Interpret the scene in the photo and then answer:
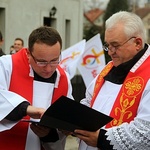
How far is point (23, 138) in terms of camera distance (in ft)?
11.0

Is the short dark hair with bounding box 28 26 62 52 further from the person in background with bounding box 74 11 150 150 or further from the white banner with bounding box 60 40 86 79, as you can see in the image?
the white banner with bounding box 60 40 86 79

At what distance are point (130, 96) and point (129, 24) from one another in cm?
47

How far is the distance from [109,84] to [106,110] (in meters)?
0.21

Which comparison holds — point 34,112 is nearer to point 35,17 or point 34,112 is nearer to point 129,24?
point 129,24

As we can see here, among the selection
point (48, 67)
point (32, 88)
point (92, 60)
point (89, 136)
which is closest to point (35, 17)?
point (92, 60)

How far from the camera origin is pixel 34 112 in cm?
304

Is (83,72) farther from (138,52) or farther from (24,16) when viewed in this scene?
(24,16)

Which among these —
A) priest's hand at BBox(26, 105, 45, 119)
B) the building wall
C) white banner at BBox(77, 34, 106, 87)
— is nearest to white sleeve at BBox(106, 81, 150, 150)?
priest's hand at BBox(26, 105, 45, 119)

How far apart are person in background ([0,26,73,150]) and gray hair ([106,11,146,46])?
0.42m

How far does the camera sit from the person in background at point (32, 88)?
10.4 feet

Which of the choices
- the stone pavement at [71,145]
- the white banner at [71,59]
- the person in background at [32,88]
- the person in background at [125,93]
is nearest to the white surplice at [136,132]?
the person in background at [125,93]

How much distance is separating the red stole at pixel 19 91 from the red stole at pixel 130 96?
53cm

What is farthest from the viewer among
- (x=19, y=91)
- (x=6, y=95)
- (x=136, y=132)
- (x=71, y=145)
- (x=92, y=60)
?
(x=92, y=60)

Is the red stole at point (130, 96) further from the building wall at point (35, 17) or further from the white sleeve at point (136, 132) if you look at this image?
the building wall at point (35, 17)
